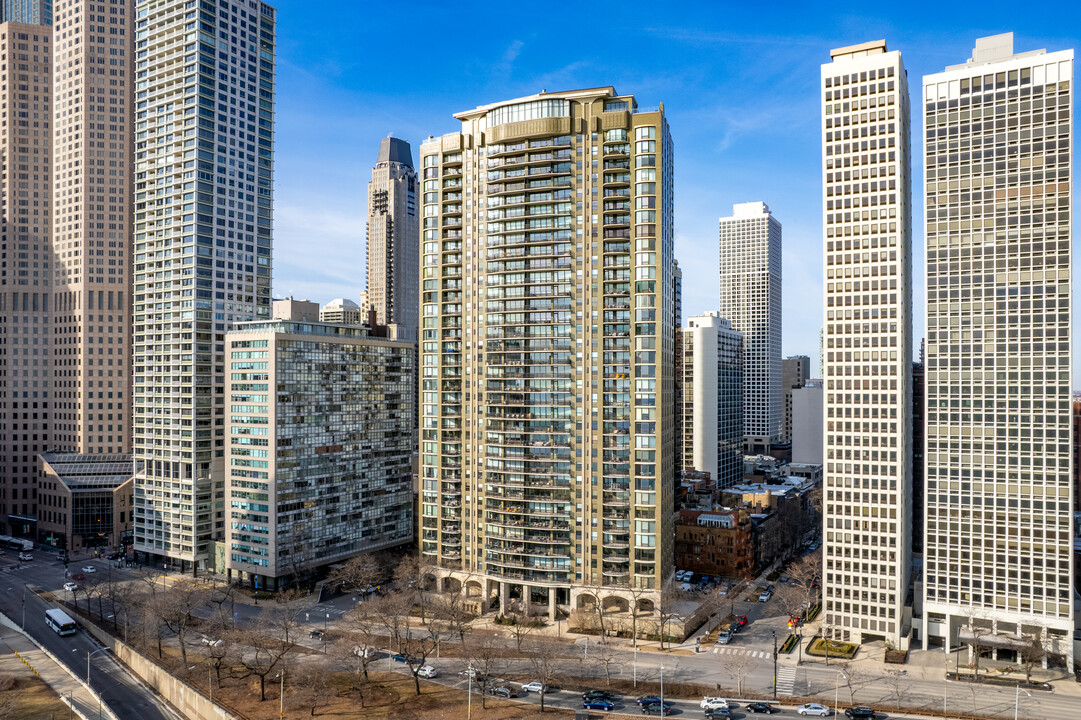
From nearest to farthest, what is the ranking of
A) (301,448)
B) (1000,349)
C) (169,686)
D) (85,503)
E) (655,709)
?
1. (655,709)
2. (169,686)
3. (1000,349)
4. (301,448)
5. (85,503)

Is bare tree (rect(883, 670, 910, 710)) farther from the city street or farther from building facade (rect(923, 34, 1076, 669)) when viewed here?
the city street

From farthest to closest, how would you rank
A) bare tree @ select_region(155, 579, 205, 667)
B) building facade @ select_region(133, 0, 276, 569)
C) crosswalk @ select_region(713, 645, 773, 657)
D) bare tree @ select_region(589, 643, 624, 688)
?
building facade @ select_region(133, 0, 276, 569)
crosswalk @ select_region(713, 645, 773, 657)
bare tree @ select_region(155, 579, 205, 667)
bare tree @ select_region(589, 643, 624, 688)

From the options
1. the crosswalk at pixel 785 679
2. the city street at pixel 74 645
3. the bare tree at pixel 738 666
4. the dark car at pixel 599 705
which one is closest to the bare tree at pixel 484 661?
the dark car at pixel 599 705

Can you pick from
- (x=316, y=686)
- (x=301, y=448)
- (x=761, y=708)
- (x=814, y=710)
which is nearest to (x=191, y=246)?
(x=301, y=448)

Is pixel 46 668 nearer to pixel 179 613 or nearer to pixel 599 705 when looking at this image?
pixel 179 613

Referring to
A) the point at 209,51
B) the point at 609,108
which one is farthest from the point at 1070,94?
the point at 209,51

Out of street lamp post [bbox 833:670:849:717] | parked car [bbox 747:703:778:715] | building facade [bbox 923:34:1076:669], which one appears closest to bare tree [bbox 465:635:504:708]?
parked car [bbox 747:703:778:715]

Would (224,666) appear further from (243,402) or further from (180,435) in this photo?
(180,435)
